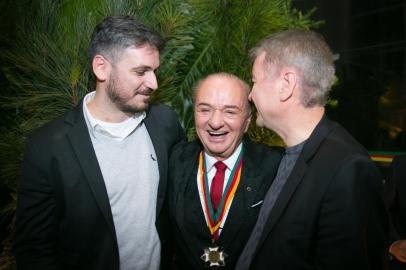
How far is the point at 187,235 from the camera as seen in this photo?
71.6 inches

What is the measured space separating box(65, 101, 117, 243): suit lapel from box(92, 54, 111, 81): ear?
305 mm

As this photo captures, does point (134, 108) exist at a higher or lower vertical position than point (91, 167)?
higher

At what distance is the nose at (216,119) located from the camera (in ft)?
5.99

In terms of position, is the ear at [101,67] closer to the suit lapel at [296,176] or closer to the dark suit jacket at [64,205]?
the dark suit jacket at [64,205]

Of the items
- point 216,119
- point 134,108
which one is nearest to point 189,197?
point 216,119

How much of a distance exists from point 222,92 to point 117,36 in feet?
2.02

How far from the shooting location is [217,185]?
1879 millimetres

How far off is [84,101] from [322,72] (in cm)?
120

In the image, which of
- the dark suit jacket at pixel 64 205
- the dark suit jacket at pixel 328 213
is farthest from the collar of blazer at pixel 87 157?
the dark suit jacket at pixel 328 213

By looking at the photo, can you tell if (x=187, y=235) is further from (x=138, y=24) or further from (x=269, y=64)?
(x=138, y=24)

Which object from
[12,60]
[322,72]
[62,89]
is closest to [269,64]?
[322,72]

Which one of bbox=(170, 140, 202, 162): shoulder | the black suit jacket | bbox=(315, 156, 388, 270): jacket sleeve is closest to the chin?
bbox=(170, 140, 202, 162): shoulder

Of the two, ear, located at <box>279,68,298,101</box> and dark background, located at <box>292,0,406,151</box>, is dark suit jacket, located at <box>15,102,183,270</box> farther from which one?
dark background, located at <box>292,0,406,151</box>

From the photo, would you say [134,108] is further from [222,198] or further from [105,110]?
[222,198]
